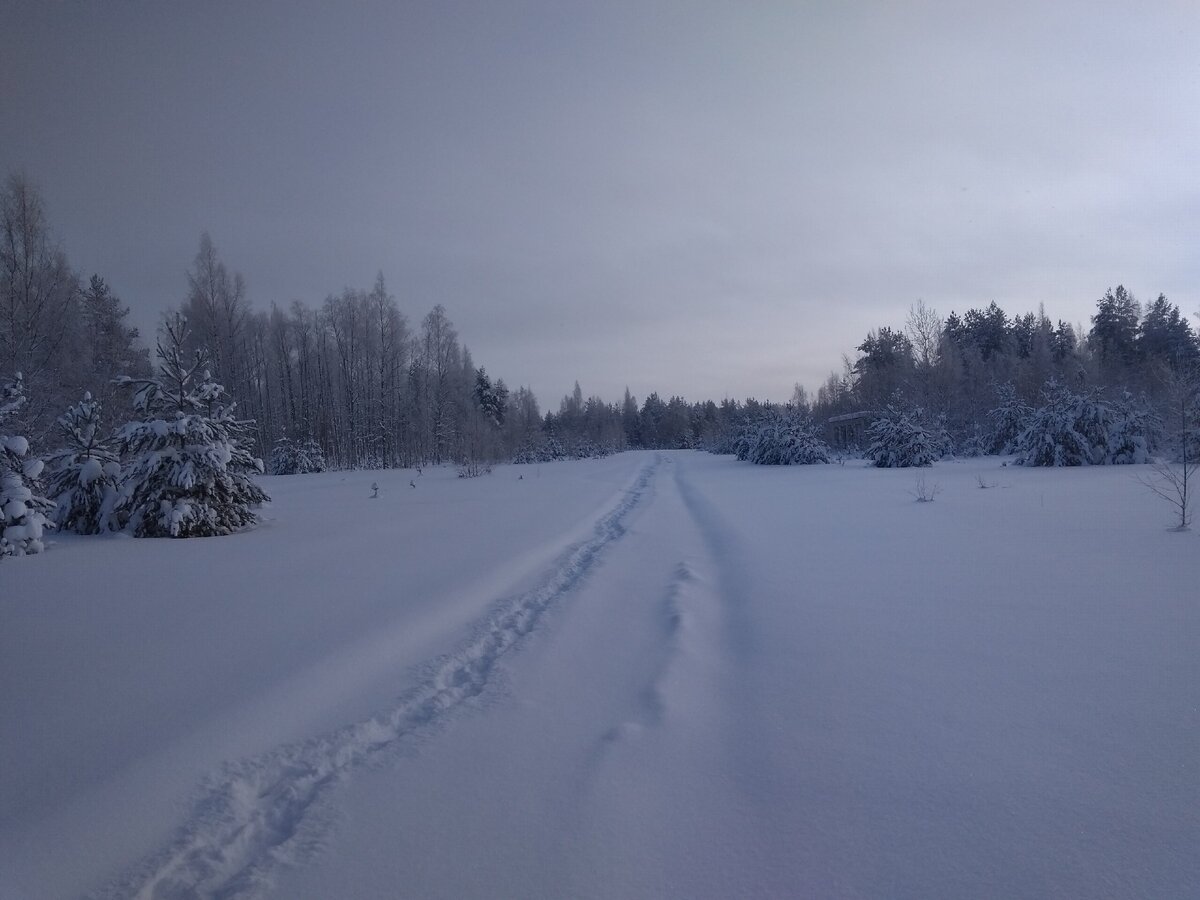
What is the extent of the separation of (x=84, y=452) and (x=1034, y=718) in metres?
14.1

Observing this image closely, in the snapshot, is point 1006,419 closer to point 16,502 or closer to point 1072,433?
point 1072,433

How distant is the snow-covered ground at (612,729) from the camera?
233cm

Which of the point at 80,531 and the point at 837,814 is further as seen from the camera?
the point at 80,531

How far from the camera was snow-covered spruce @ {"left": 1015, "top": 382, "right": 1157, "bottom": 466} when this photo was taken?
2019cm

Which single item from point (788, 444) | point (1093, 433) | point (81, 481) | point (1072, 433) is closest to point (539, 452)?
point (788, 444)

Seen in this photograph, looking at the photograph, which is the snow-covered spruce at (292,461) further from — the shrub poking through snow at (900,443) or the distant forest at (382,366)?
the shrub poking through snow at (900,443)

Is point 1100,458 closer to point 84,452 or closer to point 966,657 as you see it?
point 966,657

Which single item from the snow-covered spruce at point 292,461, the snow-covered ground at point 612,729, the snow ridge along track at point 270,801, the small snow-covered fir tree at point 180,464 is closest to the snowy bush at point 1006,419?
the snow-covered ground at point 612,729

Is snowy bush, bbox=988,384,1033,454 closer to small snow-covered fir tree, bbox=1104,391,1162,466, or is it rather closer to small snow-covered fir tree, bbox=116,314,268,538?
small snow-covered fir tree, bbox=1104,391,1162,466

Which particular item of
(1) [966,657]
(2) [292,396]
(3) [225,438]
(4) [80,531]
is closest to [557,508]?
(3) [225,438]

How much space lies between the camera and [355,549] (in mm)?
9125

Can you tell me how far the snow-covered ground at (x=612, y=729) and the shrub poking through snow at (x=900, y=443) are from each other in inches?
722

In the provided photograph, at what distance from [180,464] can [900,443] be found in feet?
82.1

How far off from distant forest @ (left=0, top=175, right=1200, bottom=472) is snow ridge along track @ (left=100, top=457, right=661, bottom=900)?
1253cm
